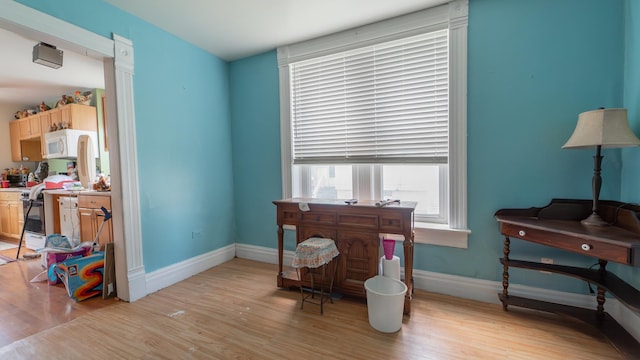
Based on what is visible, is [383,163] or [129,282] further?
[383,163]

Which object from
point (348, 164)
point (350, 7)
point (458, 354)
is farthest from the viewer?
point (348, 164)

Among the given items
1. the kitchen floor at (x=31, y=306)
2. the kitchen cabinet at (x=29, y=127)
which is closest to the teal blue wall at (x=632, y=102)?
the kitchen floor at (x=31, y=306)

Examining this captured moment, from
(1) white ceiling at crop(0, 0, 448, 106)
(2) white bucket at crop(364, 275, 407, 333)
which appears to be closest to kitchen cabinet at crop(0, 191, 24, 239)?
(1) white ceiling at crop(0, 0, 448, 106)

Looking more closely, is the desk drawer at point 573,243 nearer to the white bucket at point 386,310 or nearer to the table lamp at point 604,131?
the table lamp at point 604,131

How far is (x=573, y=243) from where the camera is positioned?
5.80ft

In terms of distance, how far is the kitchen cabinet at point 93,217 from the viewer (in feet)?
9.96

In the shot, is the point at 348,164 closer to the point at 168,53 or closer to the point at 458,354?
the point at 458,354

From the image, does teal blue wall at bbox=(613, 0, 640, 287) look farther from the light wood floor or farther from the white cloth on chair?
the white cloth on chair

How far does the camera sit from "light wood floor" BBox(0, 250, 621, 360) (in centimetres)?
180

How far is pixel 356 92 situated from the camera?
9.52 ft

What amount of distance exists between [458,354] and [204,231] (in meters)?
2.86

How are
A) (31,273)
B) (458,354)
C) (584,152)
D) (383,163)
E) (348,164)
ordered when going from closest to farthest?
1. (458,354)
2. (584,152)
3. (383,163)
4. (348,164)
5. (31,273)

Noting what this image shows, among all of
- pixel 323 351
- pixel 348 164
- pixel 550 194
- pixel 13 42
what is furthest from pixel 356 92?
pixel 13 42

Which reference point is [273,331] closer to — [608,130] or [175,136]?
[175,136]
